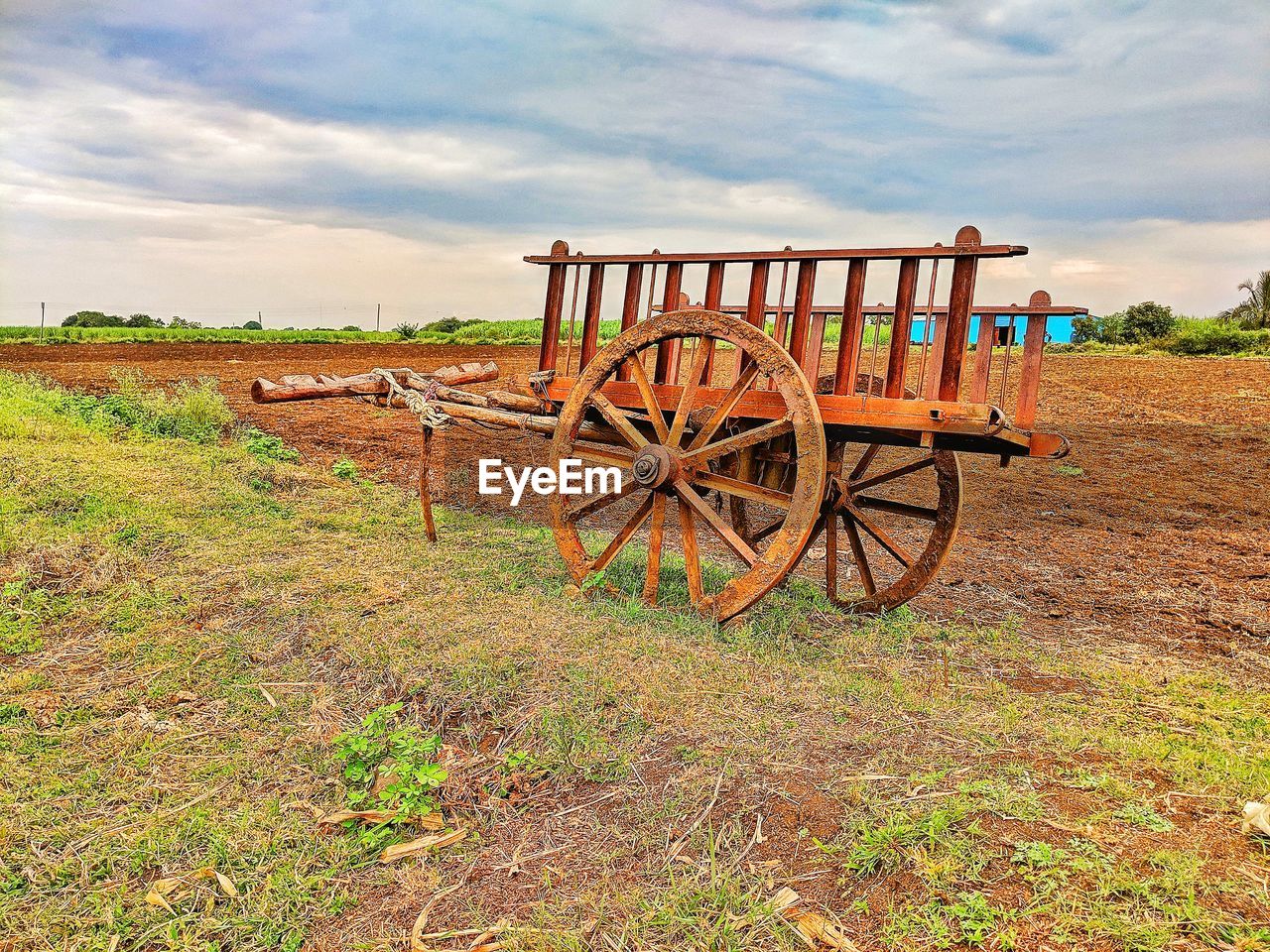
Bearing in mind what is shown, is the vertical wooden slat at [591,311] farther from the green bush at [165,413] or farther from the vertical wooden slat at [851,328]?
the green bush at [165,413]

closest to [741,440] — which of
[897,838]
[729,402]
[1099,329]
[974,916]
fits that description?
[729,402]

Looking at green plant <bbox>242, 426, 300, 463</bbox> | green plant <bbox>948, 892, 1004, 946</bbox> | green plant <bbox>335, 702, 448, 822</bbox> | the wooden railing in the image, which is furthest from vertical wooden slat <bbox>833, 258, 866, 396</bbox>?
green plant <bbox>242, 426, 300, 463</bbox>

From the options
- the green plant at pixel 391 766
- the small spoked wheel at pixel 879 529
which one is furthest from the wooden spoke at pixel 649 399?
the green plant at pixel 391 766

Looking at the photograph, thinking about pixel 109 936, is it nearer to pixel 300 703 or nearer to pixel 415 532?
pixel 300 703

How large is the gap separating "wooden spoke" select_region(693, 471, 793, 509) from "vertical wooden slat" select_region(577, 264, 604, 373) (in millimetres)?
1388

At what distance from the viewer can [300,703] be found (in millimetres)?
4816

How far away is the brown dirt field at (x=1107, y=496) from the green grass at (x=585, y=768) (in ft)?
3.22

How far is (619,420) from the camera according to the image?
19.2ft

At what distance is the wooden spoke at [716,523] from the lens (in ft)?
17.1

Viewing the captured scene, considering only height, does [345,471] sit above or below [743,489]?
below

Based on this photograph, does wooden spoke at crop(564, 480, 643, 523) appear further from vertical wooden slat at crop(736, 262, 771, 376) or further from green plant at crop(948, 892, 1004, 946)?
green plant at crop(948, 892, 1004, 946)

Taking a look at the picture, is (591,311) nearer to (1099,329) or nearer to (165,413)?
(165,413)

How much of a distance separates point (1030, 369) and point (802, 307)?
4.71 feet

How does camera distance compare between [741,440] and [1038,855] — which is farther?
[741,440]
